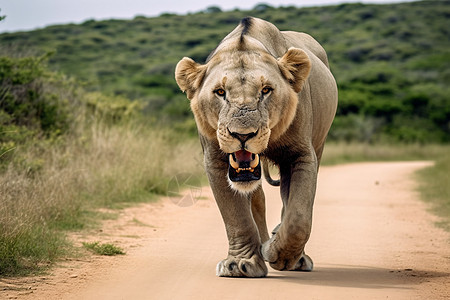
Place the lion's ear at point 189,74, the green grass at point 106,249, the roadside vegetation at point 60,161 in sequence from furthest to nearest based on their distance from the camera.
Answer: the green grass at point 106,249 → the roadside vegetation at point 60,161 → the lion's ear at point 189,74

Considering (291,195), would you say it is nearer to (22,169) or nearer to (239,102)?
(239,102)

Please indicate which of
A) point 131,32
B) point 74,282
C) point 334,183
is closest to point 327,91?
point 74,282

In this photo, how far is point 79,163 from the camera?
11883mm

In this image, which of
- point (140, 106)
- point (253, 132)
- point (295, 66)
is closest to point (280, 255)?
point (253, 132)

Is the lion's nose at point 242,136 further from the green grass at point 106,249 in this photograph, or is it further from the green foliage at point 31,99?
the green foliage at point 31,99

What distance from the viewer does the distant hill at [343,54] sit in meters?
40.7

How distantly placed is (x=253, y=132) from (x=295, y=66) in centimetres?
92

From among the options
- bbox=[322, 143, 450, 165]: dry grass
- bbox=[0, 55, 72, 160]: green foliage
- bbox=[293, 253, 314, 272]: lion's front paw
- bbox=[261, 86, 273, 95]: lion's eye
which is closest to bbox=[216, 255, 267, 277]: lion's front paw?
bbox=[293, 253, 314, 272]: lion's front paw

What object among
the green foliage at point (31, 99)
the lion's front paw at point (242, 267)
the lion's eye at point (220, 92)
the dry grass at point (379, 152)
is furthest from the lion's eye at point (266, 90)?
the dry grass at point (379, 152)

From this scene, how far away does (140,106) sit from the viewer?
58.1 feet

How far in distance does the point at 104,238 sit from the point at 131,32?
5645 centimetres

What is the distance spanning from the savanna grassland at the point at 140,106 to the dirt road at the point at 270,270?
1.76ft

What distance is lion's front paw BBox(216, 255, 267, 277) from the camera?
20.0 feet

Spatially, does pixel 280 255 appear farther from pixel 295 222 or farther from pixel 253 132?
pixel 253 132
